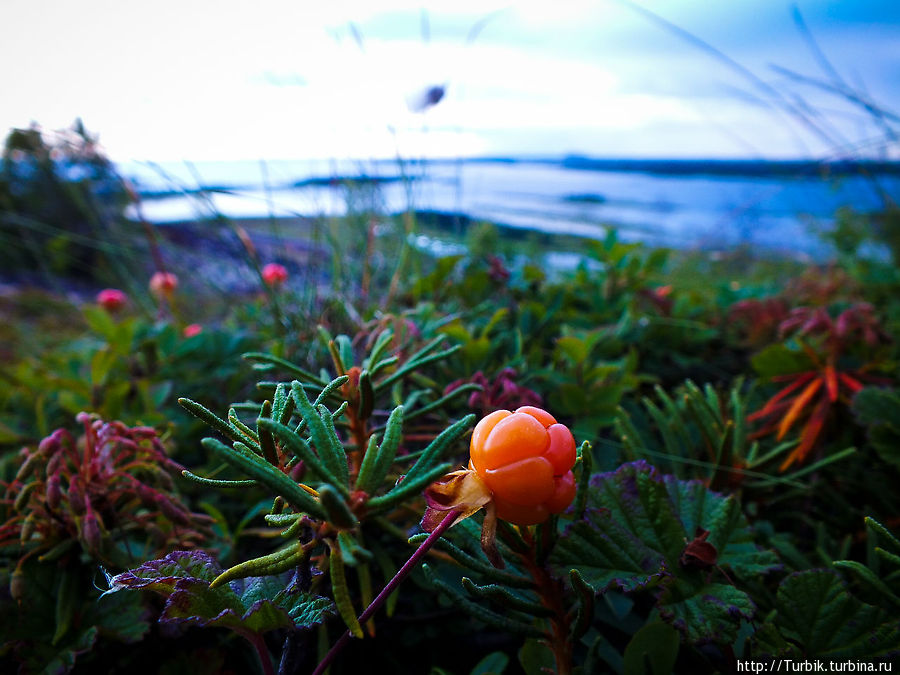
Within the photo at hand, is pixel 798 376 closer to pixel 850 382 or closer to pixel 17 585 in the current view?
pixel 850 382

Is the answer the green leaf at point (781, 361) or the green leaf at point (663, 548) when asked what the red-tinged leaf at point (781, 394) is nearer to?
the green leaf at point (781, 361)

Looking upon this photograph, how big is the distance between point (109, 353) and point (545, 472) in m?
0.94

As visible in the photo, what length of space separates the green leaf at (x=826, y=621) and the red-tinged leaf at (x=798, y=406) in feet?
1.07

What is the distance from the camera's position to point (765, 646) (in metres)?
0.50

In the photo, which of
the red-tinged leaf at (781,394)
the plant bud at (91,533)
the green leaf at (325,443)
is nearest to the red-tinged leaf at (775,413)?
the red-tinged leaf at (781,394)

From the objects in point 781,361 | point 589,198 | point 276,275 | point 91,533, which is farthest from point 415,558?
point 589,198

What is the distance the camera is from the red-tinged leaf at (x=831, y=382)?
2.78ft

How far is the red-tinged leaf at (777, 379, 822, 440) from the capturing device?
0.84 metres

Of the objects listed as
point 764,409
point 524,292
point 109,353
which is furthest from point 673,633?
point 109,353

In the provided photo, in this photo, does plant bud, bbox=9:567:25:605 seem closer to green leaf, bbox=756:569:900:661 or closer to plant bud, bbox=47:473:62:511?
plant bud, bbox=47:473:62:511

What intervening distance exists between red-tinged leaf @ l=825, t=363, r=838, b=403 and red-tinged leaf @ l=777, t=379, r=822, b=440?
0.02 metres

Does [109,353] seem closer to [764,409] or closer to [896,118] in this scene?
[764,409]

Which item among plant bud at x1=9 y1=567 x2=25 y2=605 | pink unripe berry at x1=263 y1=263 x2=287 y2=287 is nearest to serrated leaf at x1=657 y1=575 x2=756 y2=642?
plant bud at x1=9 y1=567 x2=25 y2=605

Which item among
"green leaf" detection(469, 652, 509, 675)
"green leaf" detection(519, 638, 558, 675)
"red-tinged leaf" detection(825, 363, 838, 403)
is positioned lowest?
"green leaf" detection(469, 652, 509, 675)
